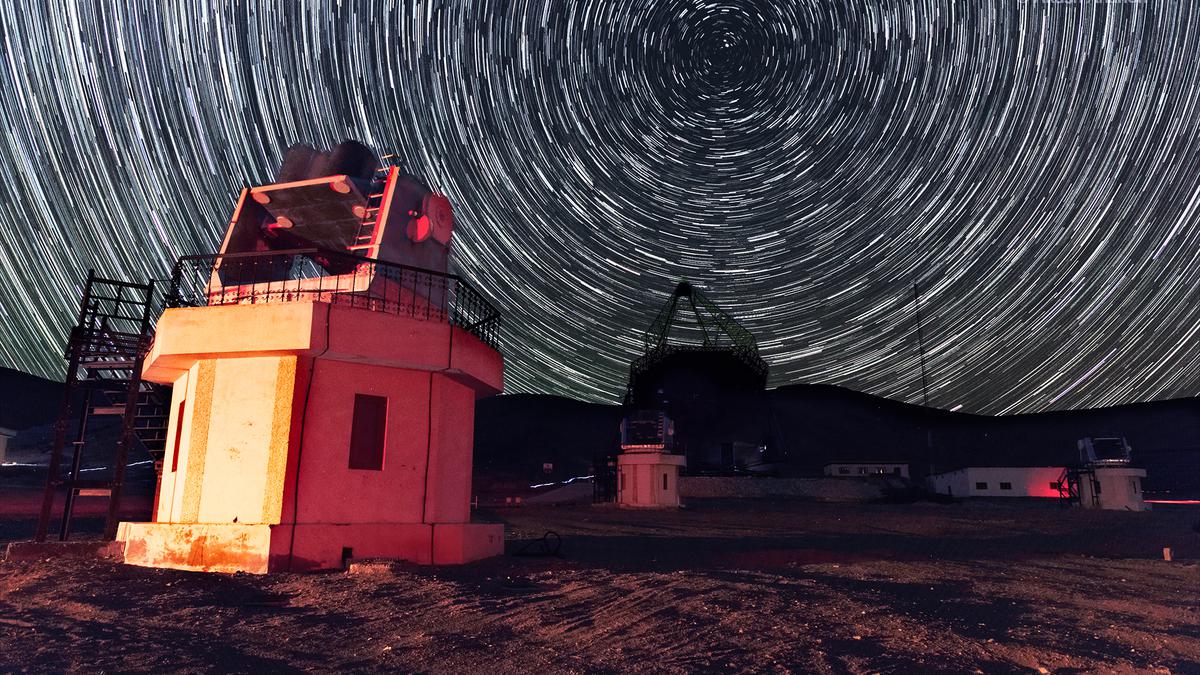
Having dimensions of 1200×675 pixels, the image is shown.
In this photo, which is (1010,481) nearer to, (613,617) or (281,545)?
(613,617)

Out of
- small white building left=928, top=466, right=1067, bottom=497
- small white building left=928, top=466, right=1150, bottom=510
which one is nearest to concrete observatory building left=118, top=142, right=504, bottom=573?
small white building left=928, top=466, right=1150, bottom=510

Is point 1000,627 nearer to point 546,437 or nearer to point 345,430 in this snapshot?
point 345,430

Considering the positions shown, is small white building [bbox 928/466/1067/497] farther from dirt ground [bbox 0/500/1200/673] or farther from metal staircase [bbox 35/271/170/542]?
metal staircase [bbox 35/271/170/542]

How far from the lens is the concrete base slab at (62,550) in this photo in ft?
47.3

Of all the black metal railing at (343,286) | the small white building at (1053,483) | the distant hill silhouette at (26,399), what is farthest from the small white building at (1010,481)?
the distant hill silhouette at (26,399)

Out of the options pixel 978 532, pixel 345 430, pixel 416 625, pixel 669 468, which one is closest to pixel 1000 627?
pixel 416 625

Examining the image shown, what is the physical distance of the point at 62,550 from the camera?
1498 centimetres

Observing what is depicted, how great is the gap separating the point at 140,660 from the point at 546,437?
386 ft

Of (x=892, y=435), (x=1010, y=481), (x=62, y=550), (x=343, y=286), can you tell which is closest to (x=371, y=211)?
(x=343, y=286)

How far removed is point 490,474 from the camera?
7506cm

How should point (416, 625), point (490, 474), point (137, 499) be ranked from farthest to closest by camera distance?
point (490, 474) → point (137, 499) → point (416, 625)

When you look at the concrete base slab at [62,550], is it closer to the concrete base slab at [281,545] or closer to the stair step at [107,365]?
the concrete base slab at [281,545]

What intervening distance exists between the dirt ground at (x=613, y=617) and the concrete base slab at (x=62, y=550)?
0.54 meters

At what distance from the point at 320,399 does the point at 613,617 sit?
754cm
